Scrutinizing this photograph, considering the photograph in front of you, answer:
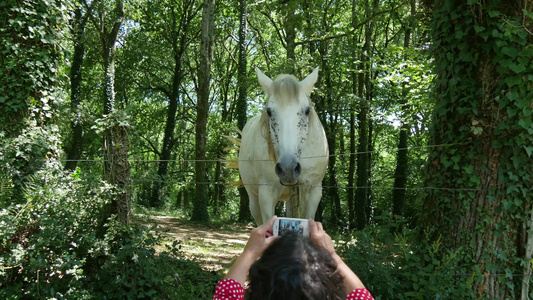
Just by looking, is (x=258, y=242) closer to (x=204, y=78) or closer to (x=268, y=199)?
(x=268, y=199)

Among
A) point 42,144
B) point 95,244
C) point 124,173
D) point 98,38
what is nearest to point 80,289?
point 95,244

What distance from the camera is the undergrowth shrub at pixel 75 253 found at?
3135 mm

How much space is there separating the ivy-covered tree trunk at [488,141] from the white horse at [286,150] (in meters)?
1.21

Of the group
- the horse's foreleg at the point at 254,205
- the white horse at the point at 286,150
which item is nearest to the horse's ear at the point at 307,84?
the white horse at the point at 286,150

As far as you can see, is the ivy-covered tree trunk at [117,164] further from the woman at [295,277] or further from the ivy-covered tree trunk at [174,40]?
the ivy-covered tree trunk at [174,40]

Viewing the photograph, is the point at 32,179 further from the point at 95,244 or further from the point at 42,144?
the point at 95,244

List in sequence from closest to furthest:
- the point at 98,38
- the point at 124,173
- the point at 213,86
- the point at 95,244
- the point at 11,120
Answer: the point at 95,244, the point at 124,173, the point at 11,120, the point at 98,38, the point at 213,86

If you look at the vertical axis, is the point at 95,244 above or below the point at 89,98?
below

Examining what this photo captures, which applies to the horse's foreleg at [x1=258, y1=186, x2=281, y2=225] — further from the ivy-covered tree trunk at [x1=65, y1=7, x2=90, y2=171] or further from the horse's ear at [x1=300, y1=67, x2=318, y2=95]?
the ivy-covered tree trunk at [x1=65, y1=7, x2=90, y2=171]

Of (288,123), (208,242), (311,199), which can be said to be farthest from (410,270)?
(208,242)

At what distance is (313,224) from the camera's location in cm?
154

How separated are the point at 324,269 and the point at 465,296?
2429 mm

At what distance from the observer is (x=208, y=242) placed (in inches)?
315

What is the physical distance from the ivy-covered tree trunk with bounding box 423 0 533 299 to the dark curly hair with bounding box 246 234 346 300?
239 cm
